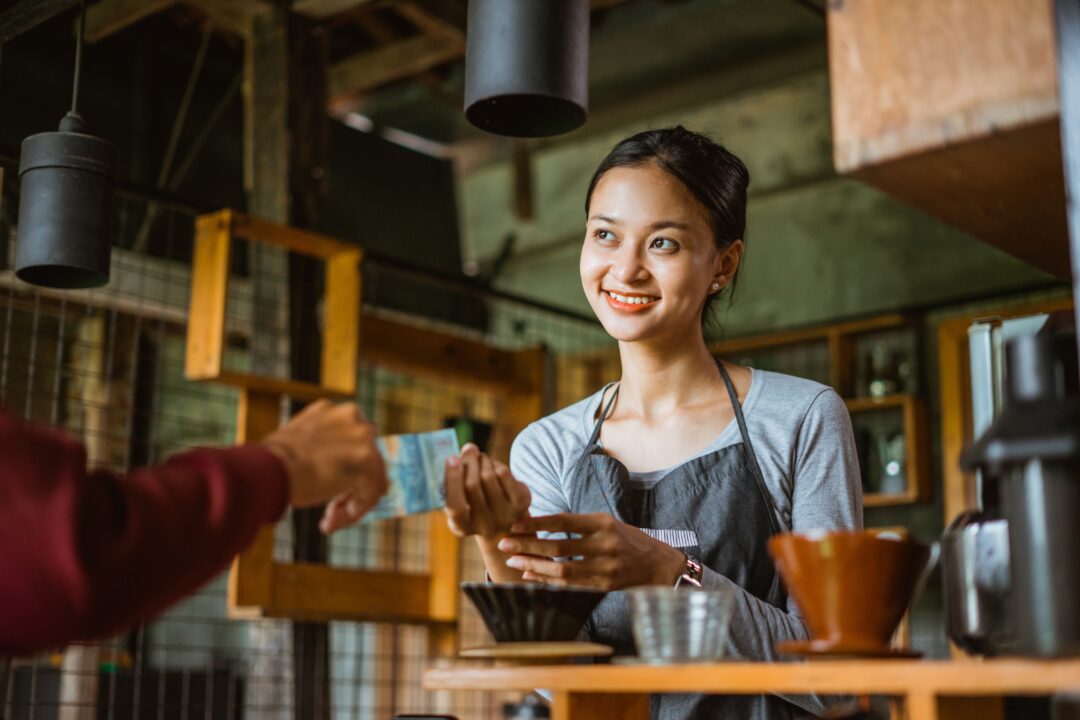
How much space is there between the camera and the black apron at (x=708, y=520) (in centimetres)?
173

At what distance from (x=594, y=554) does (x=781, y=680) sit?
1.41 ft

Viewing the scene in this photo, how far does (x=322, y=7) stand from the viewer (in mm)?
4363

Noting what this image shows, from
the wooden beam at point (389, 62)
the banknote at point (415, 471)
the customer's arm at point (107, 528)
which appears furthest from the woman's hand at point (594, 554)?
the wooden beam at point (389, 62)

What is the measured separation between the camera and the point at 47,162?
2576 mm

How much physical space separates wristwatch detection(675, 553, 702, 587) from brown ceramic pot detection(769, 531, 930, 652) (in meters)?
0.36

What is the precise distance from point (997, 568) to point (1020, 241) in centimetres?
58

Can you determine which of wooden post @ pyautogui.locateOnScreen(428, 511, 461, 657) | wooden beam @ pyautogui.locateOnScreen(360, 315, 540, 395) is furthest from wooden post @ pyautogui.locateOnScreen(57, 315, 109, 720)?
wooden post @ pyautogui.locateOnScreen(428, 511, 461, 657)

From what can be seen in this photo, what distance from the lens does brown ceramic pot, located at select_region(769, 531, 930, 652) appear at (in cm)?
111

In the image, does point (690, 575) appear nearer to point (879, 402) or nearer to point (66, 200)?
point (66, 200)

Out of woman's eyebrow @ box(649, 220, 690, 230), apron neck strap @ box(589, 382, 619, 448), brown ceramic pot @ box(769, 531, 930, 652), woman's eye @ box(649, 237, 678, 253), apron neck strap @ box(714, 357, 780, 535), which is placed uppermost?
woman's eyebrow @ box(649, 220, 690, 230)

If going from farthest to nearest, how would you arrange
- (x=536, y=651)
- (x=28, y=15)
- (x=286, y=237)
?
1. (x=286, y=237)
2. (x=28, y=15)
3. (x=536, y=651)

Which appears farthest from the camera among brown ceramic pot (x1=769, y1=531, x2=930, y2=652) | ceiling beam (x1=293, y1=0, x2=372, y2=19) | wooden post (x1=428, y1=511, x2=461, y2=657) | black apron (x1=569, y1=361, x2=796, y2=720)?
ceiling beam (x1=293, y1=0, x2=372, y2=19)

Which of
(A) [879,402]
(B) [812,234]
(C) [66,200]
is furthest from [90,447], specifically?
(C) [66,200]

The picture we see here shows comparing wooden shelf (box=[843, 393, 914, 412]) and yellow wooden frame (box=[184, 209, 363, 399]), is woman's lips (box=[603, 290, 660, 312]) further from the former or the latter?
wooden shelf (box=[843, 393, 914, 412])
